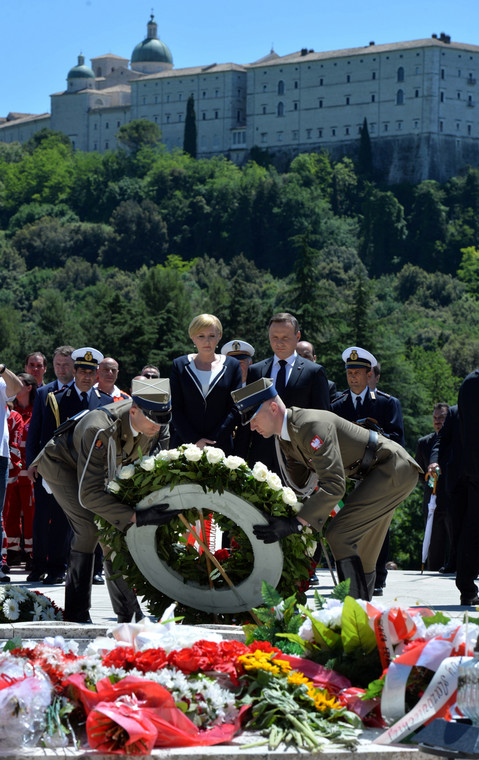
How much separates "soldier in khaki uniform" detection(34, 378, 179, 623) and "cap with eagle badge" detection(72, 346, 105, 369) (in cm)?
222

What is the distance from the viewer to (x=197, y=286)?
104 m

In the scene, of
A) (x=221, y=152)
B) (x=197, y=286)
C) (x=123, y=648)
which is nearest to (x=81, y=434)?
(x=123, y=648)

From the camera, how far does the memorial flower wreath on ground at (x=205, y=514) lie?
643 cm

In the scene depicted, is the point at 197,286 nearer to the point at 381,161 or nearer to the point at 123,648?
the point at 381,161

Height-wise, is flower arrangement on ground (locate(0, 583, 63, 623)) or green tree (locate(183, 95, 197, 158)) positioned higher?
green tree (locate(183, 95, 197, 158))

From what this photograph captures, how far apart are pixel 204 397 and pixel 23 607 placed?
2327 millimetres

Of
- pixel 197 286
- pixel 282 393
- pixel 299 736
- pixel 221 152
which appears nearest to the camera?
pixel 299 736

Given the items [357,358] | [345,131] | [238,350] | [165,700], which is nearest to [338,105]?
[345,131]

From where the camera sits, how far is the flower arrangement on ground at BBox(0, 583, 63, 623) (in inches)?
259

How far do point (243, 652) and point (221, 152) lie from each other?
12294cm

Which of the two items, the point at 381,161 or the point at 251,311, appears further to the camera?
the point at 381,161

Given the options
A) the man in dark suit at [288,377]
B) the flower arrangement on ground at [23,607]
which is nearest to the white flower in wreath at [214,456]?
the flower arrangement on ground at [23,607]

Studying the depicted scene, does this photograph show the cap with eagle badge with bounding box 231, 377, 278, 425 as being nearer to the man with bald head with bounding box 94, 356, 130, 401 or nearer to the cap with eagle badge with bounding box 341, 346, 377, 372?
the cap with eagle badge with bounding box 341, 346, 377, 372

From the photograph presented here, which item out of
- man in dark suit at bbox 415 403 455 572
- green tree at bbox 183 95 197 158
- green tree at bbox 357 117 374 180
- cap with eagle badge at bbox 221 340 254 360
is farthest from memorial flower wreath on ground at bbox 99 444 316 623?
green tree at bbox 183 95 197 158
